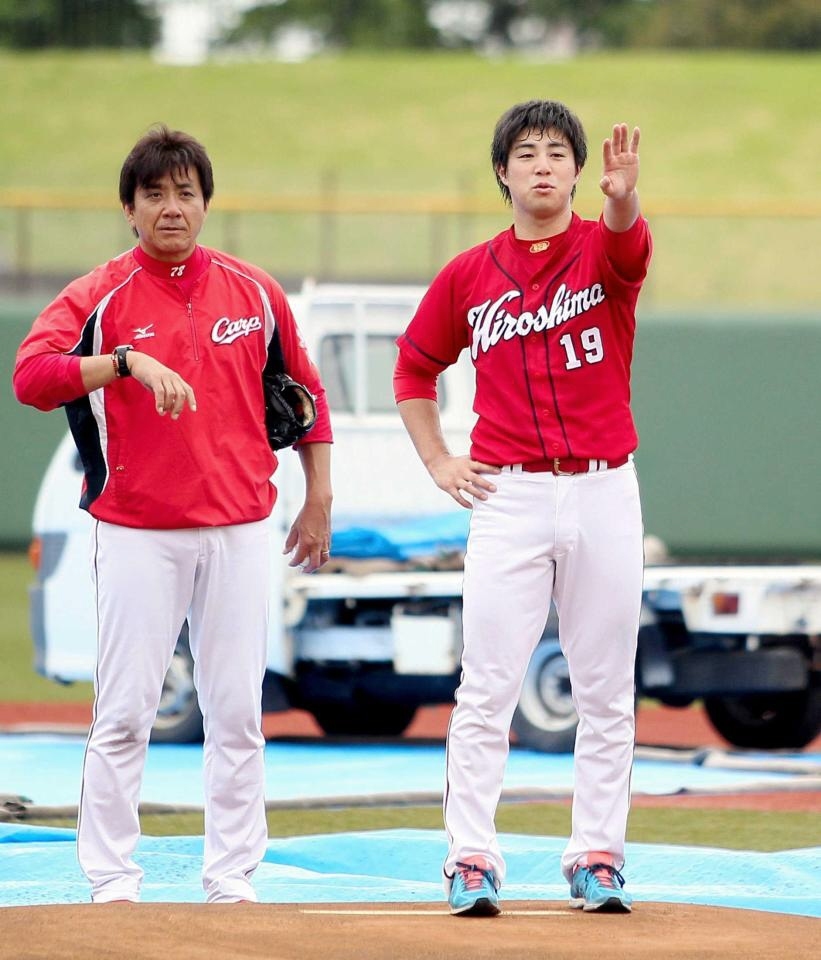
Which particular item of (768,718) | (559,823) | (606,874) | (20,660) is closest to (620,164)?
(606,874)

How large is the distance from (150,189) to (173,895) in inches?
77.5

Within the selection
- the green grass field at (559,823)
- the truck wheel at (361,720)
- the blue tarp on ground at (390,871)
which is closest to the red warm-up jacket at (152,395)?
the blue tarp on ground at (390,871)

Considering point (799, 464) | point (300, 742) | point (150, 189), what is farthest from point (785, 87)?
point (150, 189)

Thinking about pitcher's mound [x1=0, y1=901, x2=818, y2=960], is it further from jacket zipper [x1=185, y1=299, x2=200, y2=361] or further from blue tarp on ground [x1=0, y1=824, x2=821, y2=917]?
jacket zipper [x1=185, y1=299, x2=200, y2=361]

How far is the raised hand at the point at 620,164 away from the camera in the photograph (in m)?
4.27

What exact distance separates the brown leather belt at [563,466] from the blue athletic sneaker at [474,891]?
98 centimetres

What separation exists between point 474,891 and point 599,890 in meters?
0.32

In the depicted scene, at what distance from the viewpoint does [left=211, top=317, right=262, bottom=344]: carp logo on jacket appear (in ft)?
15.3

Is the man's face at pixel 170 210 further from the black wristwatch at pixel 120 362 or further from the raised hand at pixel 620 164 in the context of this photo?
the raised hand at pixel 620 164

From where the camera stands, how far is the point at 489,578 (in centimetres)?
444

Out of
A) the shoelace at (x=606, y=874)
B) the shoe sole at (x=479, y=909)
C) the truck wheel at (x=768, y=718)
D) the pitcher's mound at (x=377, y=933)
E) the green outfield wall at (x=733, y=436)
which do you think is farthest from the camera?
the green outfield wall at (x=733, y=436)

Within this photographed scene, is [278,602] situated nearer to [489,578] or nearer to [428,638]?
[428,638]

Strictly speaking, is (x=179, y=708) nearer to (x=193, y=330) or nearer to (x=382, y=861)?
(x=382, y=861)

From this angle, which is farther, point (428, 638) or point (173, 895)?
point (428, 638)
